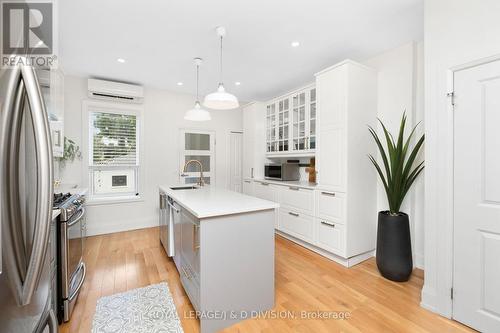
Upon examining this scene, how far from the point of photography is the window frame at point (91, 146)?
3.66 meters

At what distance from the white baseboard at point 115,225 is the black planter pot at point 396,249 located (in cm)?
375

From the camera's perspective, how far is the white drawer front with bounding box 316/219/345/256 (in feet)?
8.66

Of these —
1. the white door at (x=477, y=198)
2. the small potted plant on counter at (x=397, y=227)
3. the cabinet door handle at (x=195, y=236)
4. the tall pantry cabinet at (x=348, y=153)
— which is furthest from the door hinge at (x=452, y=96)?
the cabinet door handle at (x=195, y=236)

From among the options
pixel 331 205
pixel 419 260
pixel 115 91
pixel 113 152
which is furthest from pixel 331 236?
pixel 115 91

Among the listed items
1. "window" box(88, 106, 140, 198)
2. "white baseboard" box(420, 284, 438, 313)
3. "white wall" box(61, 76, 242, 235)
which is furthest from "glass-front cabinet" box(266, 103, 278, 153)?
"white baseboard" box(420, 284, 438, 313)

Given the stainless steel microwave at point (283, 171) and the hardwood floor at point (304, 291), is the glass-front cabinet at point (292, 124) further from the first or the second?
the hardwood floor at point (304, 291)

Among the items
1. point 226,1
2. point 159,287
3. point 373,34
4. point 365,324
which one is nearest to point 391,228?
point 365,324

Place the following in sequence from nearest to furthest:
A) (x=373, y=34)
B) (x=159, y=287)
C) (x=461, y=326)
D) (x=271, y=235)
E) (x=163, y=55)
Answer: (x=461, y=326)
(x=271, y=235)
(x=159, y=287)
(x=373, y=34)
(x=163, y=55)

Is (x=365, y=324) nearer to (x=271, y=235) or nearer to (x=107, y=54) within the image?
(x=271, y=235)

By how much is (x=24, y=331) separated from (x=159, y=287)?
1.60 meters

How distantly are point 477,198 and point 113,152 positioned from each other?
15.4ft

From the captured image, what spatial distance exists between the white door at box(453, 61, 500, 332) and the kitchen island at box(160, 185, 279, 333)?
1.43 metres

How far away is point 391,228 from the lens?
229cm

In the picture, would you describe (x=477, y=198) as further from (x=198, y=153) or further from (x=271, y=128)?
(x=198, y=153)
